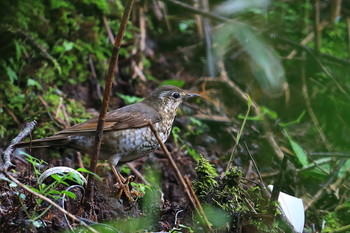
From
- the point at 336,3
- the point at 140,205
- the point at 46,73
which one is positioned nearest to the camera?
the point at 140,205

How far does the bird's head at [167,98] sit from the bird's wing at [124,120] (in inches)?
6.4

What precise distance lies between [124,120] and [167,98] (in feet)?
2.34

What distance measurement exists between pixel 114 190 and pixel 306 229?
1674 millimetres

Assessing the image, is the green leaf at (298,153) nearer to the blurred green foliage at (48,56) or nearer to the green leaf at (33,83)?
the blurred green foliage at (48,56)

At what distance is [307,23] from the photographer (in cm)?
752

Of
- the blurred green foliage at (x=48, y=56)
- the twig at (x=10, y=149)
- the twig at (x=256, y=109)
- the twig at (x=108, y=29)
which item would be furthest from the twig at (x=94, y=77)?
the twig at (x=10, y=149)

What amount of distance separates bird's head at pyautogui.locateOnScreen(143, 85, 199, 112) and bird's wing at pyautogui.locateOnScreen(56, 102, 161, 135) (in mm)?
162

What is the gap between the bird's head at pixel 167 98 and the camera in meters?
5.20

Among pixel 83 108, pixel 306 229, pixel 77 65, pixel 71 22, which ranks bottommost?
pixel 306 229

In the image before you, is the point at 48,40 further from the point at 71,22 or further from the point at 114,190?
the point at 114,190

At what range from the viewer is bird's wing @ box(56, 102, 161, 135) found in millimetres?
4426

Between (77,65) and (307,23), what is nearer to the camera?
(77,65)

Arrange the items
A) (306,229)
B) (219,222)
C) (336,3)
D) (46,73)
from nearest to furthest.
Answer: (219,222)
(306,229)
(46,73)
(336,3)

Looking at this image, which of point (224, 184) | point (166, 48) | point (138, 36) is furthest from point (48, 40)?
point (224, 184)
